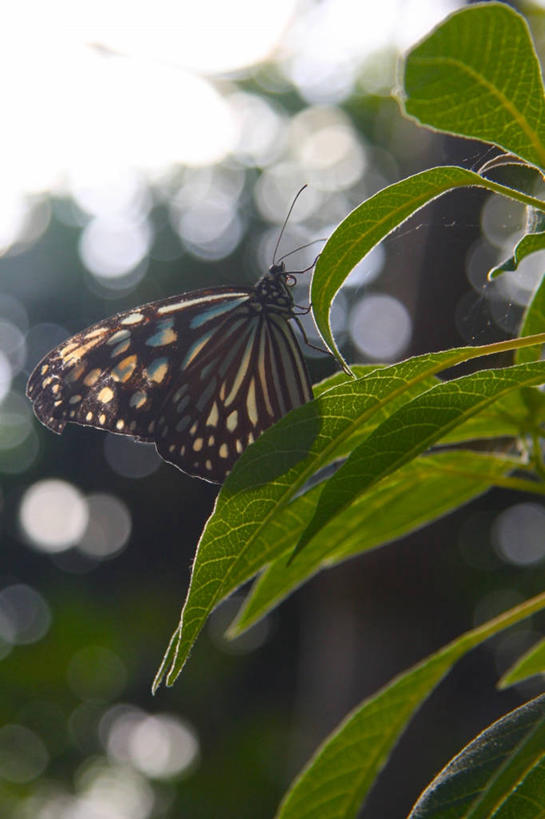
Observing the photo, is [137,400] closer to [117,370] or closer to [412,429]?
[117,370]

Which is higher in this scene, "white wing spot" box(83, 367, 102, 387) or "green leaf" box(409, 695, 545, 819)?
"white wing spot" box(83, 367, 102, 387)

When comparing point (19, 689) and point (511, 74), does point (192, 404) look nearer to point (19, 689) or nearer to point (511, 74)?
point (511, 74)

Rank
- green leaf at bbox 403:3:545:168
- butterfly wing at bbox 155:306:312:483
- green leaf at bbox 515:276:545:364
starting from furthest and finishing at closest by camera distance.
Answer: butterfly wing at bbox 155:306:312:483 → green leaf at bbox 515:276:545:364 → green leaf at bbox 403:3:545:168

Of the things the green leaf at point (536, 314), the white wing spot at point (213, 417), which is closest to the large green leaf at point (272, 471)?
the green leaf at point (536, 314)

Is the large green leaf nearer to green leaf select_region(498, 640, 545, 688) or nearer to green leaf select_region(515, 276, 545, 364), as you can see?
green leaf select_region(515, 276, 545, 364)

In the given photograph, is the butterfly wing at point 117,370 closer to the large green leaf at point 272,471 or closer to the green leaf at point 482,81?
the large green leaf at point 272,471

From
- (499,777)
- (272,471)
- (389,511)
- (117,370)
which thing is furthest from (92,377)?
(499,777)

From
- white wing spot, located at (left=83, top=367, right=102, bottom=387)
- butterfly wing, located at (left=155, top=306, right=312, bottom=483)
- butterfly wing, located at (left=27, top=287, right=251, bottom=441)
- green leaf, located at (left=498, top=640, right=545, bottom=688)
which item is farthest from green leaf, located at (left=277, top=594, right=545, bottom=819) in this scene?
white wing spot, located at (left=83, top=367, right=102, bottom=387)
